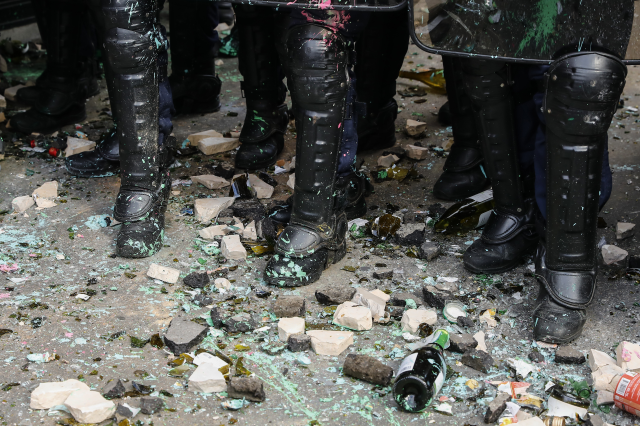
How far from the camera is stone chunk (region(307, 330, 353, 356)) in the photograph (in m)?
1.93

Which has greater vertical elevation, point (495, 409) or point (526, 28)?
point (526, 28)

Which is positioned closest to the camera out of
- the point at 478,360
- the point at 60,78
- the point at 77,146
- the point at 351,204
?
the point at 478,360

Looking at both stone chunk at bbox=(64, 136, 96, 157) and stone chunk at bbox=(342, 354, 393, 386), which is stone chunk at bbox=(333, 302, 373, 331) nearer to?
stone chunk at bbox=(342, 354, 393, 386)

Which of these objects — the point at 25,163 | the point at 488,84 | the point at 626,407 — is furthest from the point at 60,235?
the point at 626,407

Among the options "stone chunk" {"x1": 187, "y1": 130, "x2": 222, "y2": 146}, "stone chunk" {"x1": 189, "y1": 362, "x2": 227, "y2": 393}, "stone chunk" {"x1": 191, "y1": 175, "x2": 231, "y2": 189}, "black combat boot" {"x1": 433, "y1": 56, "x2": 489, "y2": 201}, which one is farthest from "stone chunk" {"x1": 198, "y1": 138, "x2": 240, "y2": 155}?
"stone chunk" {"x1": 189, "y1": 362, "x2": 227, "y2": 393}

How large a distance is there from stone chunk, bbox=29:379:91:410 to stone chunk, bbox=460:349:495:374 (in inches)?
39.5

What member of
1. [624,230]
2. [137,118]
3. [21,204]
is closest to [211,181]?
[137,118]

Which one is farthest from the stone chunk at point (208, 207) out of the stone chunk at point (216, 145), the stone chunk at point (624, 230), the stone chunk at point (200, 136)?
the stone chunk at point (624, 230)

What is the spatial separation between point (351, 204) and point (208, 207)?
565mm

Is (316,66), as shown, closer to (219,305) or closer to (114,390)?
(219,305)

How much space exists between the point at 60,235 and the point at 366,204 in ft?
3.96

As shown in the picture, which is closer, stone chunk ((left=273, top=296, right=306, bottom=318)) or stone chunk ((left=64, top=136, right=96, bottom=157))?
stone chunk ((left=273, top=296, right=306, bottom=318))

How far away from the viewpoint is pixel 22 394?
1.75m

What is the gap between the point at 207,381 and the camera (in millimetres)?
1771
